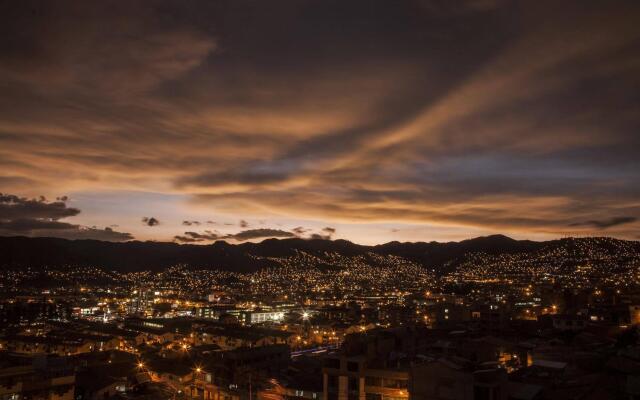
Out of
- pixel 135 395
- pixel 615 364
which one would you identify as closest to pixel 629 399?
pixel 615 364

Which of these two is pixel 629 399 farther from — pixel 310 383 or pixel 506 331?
pixel 506 331

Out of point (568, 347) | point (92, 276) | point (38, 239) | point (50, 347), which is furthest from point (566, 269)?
point (38, 239)

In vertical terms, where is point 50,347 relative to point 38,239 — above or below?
below

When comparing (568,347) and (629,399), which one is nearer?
(629,399)

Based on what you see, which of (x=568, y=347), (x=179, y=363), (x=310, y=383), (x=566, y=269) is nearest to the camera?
(x=310, y=383)

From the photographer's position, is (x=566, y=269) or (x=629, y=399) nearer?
(x=629, y=399)

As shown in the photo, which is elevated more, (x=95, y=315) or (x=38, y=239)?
(x=38, y=239)

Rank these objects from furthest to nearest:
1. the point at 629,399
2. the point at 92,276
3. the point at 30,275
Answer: the point at 92,276, the point at 30,275, the point at 629,399

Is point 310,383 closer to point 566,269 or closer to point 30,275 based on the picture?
point 566,269

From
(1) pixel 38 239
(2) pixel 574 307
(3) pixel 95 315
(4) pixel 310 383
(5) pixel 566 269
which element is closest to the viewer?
(4) pixel 310 383

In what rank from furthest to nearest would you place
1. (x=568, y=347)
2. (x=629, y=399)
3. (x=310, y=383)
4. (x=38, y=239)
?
1. (x=38, y=239)
2. (x=568, y=347)
3. (x=310, y=383)
4. (x=629, y=399)
